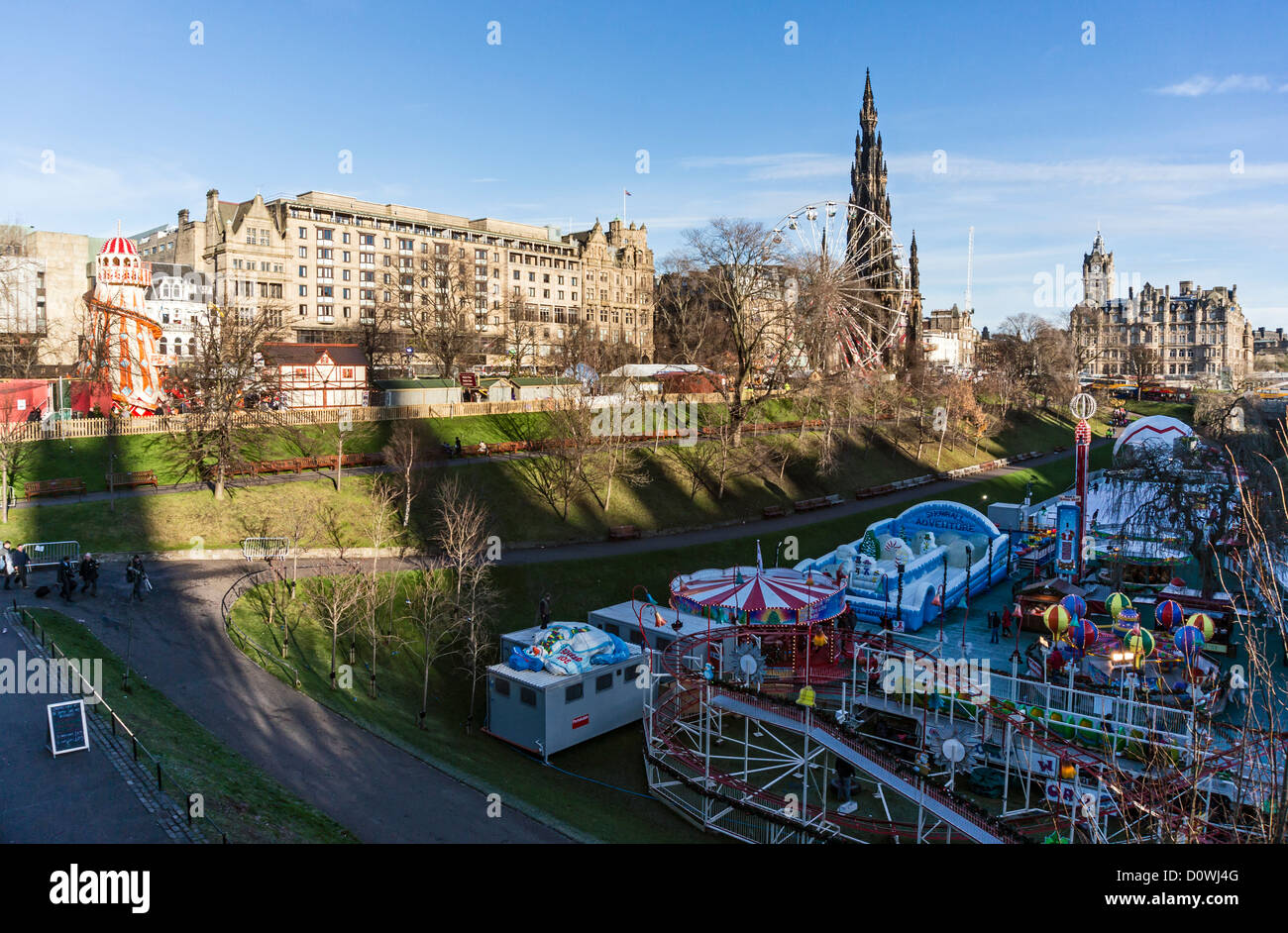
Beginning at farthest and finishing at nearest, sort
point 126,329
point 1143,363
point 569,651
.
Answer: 1. point 1143,363
2. point 126,329
3. point 569,651

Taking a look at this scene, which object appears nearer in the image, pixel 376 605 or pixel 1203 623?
pixel 1203 623

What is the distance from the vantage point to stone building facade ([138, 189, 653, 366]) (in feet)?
307

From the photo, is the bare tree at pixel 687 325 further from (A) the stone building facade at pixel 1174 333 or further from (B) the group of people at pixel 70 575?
(A) the stone building facade at pixel 1174 333

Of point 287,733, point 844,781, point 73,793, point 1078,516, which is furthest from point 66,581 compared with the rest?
point 1078,516

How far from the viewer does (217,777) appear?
1767cm

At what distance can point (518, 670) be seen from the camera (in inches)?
1056

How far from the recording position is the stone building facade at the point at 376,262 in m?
93.5

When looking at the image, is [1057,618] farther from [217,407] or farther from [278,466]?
[217,407]

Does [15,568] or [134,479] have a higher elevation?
[134,479]

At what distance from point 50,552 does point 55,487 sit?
6.84 m

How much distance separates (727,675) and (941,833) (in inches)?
320

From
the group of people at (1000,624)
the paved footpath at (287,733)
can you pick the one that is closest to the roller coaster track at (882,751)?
the group of people at (1000,624)
